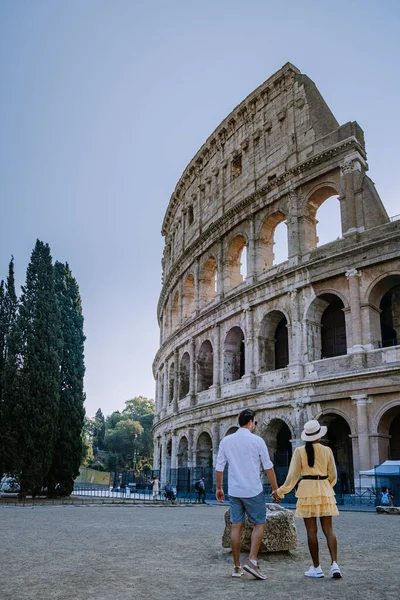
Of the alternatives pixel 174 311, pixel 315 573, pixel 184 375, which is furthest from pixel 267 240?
pixel 315 573

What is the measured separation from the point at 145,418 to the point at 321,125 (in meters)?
60.6

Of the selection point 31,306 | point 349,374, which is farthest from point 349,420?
point 31,306

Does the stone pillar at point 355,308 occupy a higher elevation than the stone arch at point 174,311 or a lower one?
lower

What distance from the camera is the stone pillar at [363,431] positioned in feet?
57.8

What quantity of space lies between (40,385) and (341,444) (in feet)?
35.9

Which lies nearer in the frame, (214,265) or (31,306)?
(31,306)

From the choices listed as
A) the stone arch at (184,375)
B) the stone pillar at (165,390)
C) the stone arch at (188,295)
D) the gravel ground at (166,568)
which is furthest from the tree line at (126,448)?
the gravel ground at (166,568)

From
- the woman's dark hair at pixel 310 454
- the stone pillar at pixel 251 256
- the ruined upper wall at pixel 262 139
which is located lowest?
the woman's dark hair at pixel 310 454

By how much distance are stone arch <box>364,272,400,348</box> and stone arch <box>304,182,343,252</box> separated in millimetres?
3468

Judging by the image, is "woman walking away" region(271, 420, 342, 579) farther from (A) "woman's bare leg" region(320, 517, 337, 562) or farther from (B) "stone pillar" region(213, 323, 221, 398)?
(B) "stone pillar" region(213, 323, 221, 398)

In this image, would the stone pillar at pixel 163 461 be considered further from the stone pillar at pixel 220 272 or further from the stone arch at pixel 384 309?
the stone arch at pixel 384 309

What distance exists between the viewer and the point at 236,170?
28031 millimetres

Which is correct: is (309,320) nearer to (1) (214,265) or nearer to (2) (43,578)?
(1) (214,265)

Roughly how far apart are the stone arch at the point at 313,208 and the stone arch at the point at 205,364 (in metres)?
7.51
